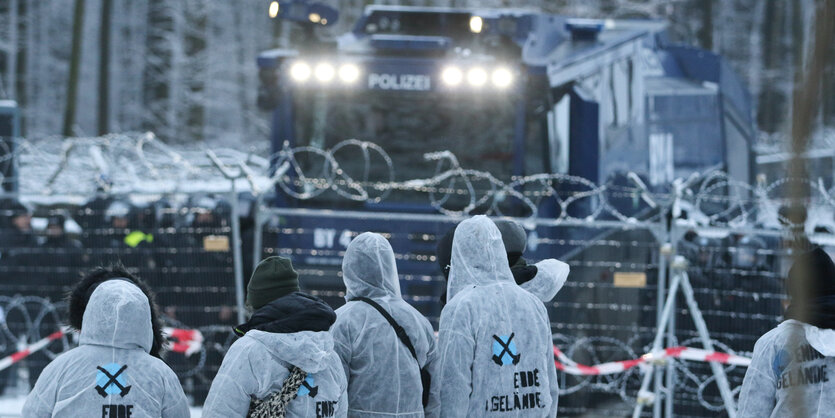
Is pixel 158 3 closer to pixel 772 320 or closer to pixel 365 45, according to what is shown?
pixel 365 45

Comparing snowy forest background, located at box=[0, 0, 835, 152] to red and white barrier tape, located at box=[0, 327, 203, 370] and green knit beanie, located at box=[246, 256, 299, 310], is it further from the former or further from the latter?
green knit beanie, located at box=[246, 256, 299, 310]

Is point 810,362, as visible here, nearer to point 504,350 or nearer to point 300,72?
point 504,350

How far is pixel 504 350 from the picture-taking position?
4.45 m

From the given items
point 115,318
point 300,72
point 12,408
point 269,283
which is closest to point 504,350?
point 269,283

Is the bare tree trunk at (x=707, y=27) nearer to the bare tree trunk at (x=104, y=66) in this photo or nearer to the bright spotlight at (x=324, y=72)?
the bare tree trunk at (x=104, y=66)

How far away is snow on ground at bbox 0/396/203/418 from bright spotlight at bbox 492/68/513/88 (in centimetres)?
367

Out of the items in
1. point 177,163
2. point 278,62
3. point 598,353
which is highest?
point 278,62

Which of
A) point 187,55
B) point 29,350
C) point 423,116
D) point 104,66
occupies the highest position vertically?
point 187,55

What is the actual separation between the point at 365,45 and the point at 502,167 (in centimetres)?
168

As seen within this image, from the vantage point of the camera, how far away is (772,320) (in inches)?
313

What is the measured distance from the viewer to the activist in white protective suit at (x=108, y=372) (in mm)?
3861

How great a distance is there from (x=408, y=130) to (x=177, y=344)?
2.66 m

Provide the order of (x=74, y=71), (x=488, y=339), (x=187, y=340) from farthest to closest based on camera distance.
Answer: (x=74, y=71) → (x=187, y=340) → (x=488, y=339)

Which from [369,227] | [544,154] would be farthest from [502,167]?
[369,227]
